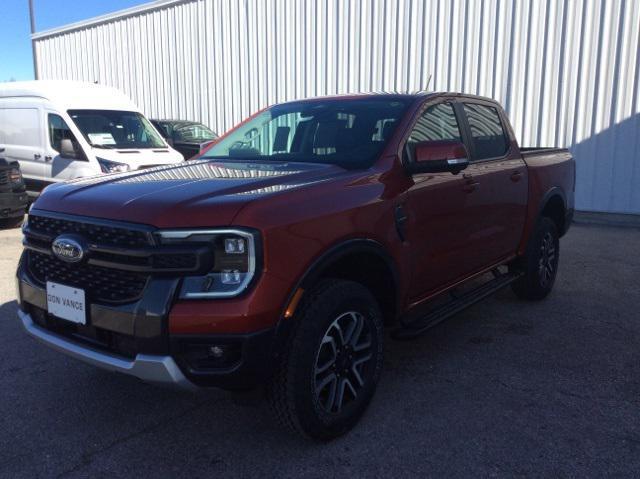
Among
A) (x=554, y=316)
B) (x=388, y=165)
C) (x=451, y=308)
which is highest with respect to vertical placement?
(x=388, y=165)

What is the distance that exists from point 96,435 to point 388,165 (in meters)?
2.11

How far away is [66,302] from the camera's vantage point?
8.67ft

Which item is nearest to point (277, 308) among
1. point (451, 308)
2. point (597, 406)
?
point (451, 308)

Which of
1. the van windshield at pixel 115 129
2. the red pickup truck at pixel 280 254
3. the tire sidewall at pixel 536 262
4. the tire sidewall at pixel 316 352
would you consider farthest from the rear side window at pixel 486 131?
the van windshield at pixel 115 129

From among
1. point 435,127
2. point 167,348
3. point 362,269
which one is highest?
point 435,127

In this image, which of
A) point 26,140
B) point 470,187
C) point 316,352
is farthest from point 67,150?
point 316,352

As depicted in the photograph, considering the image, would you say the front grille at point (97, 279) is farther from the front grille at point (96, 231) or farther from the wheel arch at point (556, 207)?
the wheel arch at point (556, 207)

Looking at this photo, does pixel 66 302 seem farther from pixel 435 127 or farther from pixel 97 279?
pixel 435 127

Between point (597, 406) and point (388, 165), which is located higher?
→ point (388, 165)

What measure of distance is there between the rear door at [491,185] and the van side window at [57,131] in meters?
6.60

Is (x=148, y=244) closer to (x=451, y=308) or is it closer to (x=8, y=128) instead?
(x=451, y=308)

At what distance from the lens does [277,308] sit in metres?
2.40

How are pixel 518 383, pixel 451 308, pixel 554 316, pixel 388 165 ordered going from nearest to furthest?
1. pixel 388 165
2. pixel 518 383
3. pixel 451 308
4. pixel 554 316

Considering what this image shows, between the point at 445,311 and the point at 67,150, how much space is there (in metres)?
6.55
